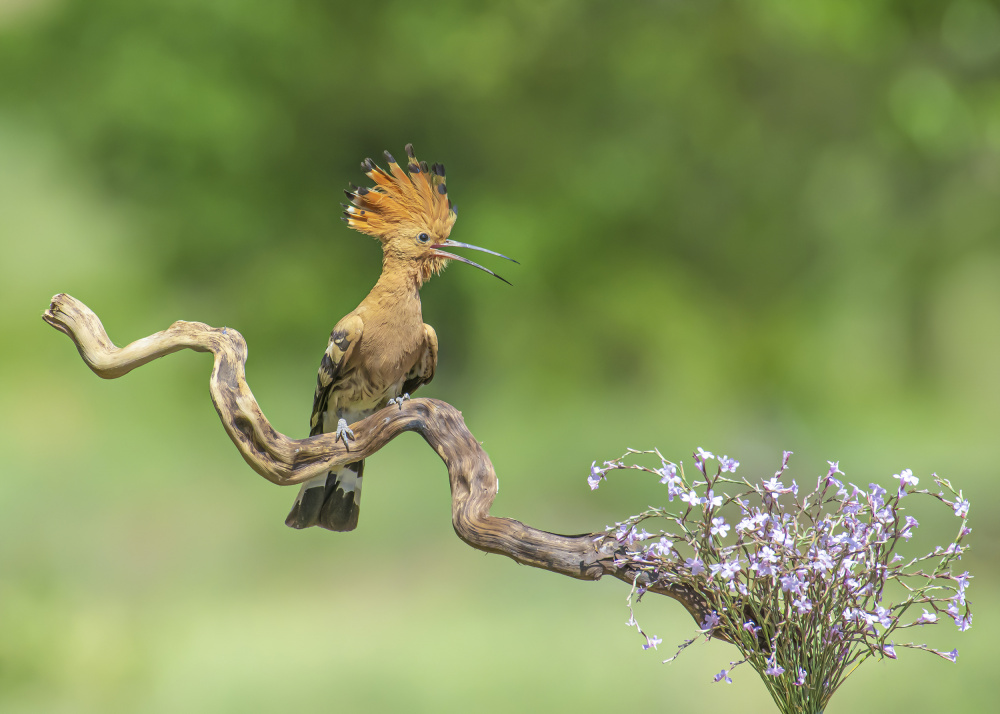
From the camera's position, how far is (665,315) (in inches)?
243

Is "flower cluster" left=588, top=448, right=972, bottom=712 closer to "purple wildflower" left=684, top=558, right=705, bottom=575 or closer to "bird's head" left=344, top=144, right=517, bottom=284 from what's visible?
"purple wildflower" left=684, top=558, right=705, bottom=575

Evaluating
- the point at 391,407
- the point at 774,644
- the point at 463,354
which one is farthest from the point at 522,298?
the point at 774,644

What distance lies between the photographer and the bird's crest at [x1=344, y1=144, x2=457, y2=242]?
2.58 m

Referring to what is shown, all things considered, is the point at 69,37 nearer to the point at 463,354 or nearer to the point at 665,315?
the point at 463,354

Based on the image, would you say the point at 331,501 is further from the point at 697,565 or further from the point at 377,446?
the point at 697,565

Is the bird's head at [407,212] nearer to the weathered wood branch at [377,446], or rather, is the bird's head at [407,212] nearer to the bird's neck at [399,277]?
the bird's neck at [399,277]

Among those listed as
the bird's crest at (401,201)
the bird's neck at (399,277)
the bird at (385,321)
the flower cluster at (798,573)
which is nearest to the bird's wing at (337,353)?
the bird at (385,321)

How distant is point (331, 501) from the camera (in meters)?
2.87

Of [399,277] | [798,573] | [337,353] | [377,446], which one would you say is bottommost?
[798,573]

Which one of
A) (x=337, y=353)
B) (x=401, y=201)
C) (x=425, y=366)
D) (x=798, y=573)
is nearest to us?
(x=798, y=573)

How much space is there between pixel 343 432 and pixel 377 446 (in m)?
0.09

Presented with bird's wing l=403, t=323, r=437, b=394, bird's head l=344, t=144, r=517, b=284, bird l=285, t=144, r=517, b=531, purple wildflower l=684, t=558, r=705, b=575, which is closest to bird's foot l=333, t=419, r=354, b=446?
bird l=285, t=144, r=517, b=531

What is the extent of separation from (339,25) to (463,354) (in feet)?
6.84

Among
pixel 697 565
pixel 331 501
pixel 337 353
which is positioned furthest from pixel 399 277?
pixel 697 565
